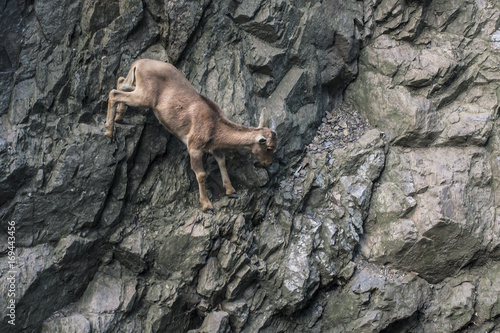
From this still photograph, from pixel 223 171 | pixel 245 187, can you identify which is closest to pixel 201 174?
pixel 223 171

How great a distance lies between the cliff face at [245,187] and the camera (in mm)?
8625

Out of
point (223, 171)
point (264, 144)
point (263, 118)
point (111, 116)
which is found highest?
point (111, 116)

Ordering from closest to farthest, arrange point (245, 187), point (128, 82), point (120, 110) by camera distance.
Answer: point (120, 110) < point (128, 82) < point (245, 187)

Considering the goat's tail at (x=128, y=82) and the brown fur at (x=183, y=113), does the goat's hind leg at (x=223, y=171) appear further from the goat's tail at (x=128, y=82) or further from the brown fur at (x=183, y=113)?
the goat's tail at (x=128, y=82)

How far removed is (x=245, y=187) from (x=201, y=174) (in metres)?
1.11

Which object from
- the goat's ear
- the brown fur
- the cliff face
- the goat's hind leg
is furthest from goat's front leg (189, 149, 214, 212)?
the goat's ear

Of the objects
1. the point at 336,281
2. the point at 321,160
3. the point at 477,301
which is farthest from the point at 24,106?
the point at 477,301

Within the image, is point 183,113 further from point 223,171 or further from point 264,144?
point 264,144

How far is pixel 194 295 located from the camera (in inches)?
348

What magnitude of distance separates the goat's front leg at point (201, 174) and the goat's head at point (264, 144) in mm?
1098

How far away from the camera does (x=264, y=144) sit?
29.3 ft

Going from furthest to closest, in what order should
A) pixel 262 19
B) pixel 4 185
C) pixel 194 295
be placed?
pixel 262 19
pixel 194 295
pixel 4 185

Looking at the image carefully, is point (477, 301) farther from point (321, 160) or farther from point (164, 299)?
point (164, 299)

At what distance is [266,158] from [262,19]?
3.29 m
